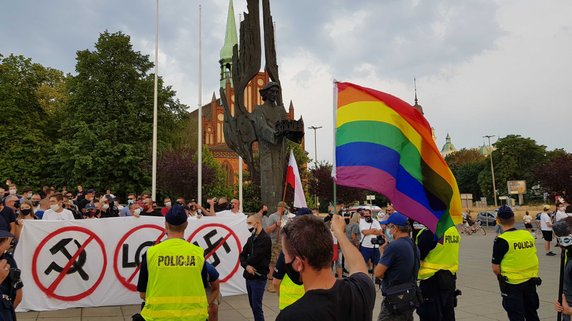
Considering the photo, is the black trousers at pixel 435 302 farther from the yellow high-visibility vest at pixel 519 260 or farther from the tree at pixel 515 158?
the tree at pixel 515 158

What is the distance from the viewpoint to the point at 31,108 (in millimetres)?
34562

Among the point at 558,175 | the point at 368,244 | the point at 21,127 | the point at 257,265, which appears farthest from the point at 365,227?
the point at 558,175

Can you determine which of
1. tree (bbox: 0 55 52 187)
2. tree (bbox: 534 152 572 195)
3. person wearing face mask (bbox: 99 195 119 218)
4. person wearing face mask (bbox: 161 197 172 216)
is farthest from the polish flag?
tree (bbox: 534 152 572 195)

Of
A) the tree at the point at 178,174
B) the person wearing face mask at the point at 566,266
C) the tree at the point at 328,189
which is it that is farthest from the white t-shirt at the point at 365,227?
the tree at the point at 328,189

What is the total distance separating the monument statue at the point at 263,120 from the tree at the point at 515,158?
72506 millimetres

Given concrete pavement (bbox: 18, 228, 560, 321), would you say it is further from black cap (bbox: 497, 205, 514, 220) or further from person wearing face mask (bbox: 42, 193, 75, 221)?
black cap (bbox: 497, 205, 514, 220)

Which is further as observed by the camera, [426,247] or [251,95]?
[251,95]

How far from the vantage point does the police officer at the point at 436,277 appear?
17.3 feet

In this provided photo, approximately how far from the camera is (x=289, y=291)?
4590mm

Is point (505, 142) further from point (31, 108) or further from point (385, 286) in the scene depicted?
point (385, 286)

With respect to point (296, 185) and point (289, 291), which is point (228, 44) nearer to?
point (296, 185)

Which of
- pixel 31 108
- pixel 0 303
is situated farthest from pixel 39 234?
pixel 31 108

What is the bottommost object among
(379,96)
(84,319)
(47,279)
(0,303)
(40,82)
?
(84,319)

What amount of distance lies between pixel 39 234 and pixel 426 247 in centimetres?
657
